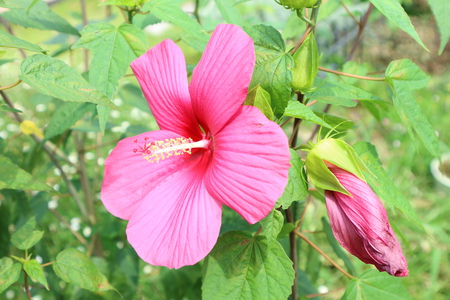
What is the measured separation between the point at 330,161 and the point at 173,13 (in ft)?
1.32

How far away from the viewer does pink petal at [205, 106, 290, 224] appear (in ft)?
1.96

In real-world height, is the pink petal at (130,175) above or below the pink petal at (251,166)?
below

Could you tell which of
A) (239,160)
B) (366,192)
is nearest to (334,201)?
(366,192)

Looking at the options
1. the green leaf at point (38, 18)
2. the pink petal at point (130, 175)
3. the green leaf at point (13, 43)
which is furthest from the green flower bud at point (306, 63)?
the green leaf at point (38, 18)

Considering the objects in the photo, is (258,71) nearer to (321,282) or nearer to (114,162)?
(114,162)

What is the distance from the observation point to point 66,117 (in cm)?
103

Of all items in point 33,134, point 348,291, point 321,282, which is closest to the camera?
point 348,291

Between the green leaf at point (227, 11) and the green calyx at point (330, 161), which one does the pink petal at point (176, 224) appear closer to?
the green calyx at point (330, 161)

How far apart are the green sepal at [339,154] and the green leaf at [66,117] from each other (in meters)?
0.57

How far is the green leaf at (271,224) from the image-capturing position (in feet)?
2.20

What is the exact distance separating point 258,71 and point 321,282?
5.16 ft

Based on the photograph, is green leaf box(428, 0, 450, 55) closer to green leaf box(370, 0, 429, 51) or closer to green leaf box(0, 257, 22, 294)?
green leaf box(370, 0, 429, 51)

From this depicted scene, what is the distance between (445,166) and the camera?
2.67 m

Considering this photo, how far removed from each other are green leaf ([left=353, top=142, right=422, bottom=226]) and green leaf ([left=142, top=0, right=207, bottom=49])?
35cm
